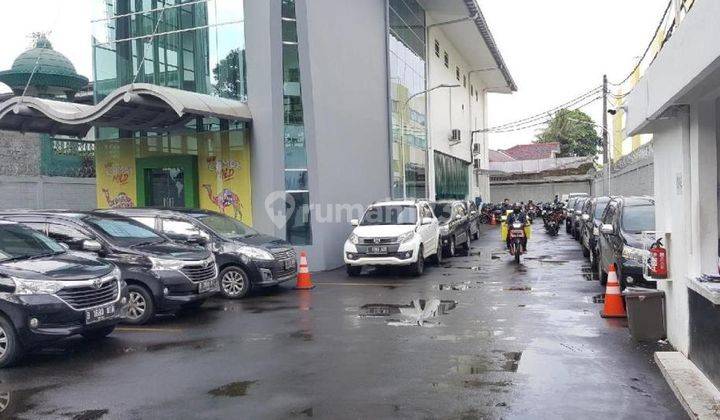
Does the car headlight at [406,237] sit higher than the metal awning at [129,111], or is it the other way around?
the metal awning at [129,111]

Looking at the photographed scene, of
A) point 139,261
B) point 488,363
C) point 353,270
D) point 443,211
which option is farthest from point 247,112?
point 488,363

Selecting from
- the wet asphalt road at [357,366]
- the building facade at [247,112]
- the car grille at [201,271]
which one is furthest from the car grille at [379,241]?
the car grille at [201,271]

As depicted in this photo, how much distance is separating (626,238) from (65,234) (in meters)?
9.11

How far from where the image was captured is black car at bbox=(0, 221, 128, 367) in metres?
7.66

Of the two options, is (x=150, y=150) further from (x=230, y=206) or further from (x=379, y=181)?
(x=379, y=181)

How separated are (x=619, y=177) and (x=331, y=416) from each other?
2785 cm

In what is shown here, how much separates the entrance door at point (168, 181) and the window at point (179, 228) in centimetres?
563

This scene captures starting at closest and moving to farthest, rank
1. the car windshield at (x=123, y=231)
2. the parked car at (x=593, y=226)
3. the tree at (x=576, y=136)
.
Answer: the car windshield at (x=123, y=231) < the parked car at (x=593, y=226) < the tree at (x=576, y=136)

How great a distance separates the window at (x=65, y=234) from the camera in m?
10.4

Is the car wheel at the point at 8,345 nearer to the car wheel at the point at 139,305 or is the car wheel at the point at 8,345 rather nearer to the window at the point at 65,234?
the car wheel at the point at 139,305

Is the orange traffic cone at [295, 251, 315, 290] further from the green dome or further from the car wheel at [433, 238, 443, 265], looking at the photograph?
the green dome

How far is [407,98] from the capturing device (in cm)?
2525

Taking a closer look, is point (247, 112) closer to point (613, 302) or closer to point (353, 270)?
point (353, 270)

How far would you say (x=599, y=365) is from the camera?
728 cm
